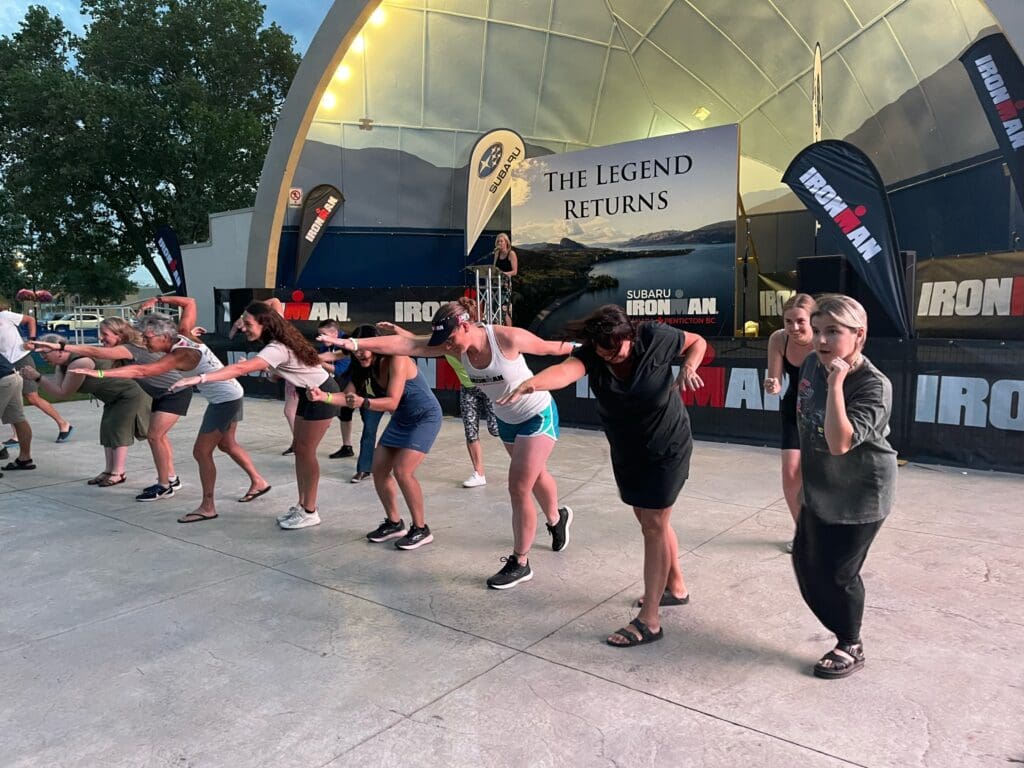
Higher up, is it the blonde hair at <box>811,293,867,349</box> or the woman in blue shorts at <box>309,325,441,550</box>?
the blonde hair at <box>811,293,867,349</box>

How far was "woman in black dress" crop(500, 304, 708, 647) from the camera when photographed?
3.05m

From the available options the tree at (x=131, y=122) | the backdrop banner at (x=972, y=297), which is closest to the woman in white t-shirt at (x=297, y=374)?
the backdrop banner at (x=972, y=297)

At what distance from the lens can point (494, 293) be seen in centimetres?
1237

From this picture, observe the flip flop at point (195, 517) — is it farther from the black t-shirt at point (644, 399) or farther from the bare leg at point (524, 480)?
the black t-shirt at point (644, 399)

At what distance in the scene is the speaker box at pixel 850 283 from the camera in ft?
23.3

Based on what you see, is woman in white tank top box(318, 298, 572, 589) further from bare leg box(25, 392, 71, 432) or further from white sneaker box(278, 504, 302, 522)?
bare leg box(25, 392, 71, 432)

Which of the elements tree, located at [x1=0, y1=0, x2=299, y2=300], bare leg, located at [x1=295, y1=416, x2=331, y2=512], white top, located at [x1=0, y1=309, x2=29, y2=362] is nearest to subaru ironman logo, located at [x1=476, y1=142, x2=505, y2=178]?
white top, located at [x1=0, y1=309, x2=29, y2=362]

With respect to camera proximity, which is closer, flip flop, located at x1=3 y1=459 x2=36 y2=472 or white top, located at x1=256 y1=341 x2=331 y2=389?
white top, located at x1=256 y1=341 x2=331 y2=389

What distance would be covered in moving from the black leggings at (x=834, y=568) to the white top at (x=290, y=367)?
3.41 meters

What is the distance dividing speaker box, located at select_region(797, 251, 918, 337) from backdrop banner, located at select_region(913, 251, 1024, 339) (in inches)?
16.5

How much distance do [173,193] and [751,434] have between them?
28918 mm

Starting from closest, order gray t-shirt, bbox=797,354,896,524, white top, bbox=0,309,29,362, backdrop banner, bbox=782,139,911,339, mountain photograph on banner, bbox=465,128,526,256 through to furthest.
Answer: gray t-shirt, bbox=797,354,896,524, backdrop banner, bbox=782,139,911,339, white top, bbox=0,309,29,362, mountain photograph on banner, bbox=465,128,526,256

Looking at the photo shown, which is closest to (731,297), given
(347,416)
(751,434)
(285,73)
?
(751,434)

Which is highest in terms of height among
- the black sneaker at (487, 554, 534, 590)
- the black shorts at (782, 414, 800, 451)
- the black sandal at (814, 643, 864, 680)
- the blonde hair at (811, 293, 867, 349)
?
the blonde hair at (811, 293, 867, 349)
